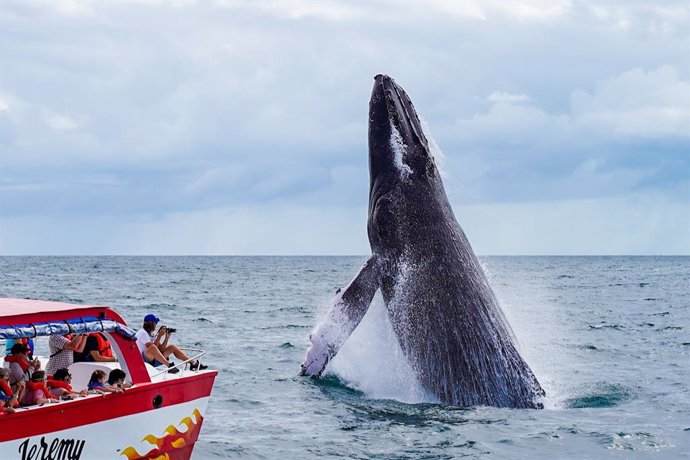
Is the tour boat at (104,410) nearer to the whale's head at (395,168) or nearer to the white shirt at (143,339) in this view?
the white shirt at (143,339)

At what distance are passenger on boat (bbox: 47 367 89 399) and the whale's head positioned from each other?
5.22 meters

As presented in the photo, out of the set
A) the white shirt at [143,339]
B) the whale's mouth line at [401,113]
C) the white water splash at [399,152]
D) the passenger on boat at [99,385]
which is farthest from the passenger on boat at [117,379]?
the whale's mouth line at [401,113]

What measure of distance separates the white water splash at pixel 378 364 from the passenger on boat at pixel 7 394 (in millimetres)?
5715

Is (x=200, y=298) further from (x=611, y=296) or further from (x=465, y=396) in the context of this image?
(x=465, y=396)

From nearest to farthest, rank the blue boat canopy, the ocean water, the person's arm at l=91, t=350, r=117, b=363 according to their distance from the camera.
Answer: the blue boat canopy < the person's arm at l=91, t=350, r=117, b=363 < the ocean water

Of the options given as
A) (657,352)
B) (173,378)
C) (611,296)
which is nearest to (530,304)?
(611,296)

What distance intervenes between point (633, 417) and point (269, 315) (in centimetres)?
2068

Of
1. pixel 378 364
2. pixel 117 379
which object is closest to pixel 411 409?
pixel 378 364

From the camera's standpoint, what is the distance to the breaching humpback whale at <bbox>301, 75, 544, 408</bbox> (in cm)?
1253

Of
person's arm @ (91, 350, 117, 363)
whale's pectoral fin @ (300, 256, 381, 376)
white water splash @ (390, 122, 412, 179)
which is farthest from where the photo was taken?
white water splash @ (390, 122, 412, 179)

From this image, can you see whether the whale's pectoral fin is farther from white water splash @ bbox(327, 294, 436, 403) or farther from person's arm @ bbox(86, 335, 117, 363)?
person's arm @ bbox(86, 335, 117, 363)

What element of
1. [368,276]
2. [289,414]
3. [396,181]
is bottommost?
[289,414]

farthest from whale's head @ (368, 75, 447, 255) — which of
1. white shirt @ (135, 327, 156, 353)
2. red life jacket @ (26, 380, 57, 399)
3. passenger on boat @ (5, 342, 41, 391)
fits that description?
red life jacket @ (26, 380, 57, 399)

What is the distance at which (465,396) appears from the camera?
1252 centimetres
